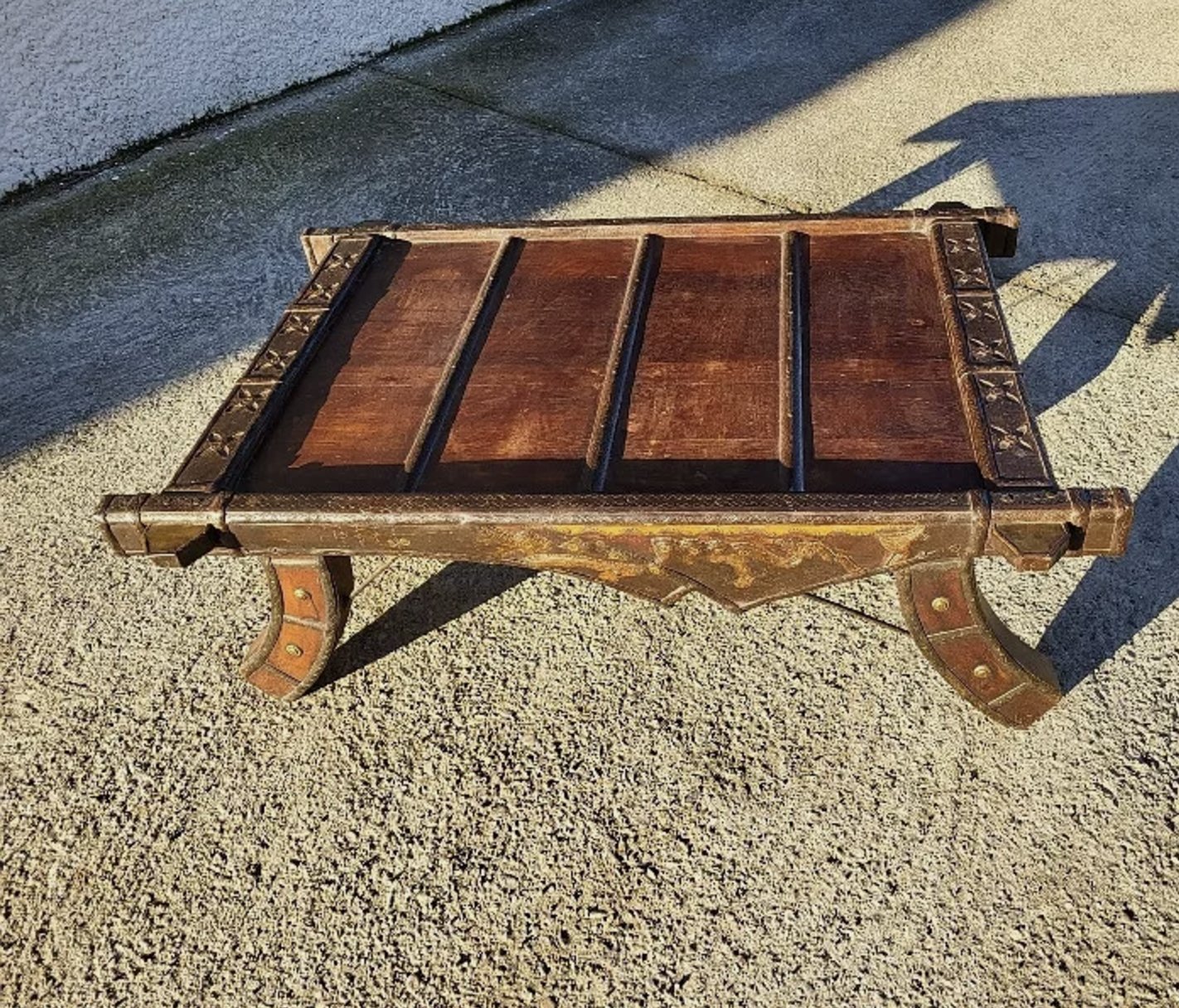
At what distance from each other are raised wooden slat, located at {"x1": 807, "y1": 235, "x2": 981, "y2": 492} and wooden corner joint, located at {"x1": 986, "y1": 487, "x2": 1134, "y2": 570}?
0.12 m

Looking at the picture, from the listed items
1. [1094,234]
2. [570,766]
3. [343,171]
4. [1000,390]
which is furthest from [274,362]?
[1094,234]

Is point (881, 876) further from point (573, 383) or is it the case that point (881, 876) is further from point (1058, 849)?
point (573, 383)

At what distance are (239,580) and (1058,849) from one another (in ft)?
5.96

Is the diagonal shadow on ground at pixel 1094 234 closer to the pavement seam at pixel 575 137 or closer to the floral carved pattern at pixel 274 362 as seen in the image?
the pavement seam at pixel 575 137

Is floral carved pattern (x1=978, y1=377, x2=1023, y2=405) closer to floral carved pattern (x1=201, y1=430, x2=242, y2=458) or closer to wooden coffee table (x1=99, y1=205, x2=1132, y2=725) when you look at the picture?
wooden coffee table (x1=99, y1=205, x2=1132, y2=725)

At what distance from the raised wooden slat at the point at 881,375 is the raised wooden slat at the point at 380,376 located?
0.75 metres

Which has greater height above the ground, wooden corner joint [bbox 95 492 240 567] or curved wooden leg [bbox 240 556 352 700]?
wooden corner joint [bbox 95 492 240 567]

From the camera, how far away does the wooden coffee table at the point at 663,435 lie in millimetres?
1630

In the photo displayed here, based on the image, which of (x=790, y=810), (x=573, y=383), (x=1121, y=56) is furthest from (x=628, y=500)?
(x=1121, y=56)

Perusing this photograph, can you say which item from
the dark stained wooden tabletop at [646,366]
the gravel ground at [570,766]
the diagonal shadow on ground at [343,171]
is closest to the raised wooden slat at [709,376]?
the dark stained wooden tabletop at [646,366]

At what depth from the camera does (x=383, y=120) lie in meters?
4.52

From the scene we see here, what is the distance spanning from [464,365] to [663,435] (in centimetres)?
48

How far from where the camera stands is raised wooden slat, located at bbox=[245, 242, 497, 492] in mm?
1870

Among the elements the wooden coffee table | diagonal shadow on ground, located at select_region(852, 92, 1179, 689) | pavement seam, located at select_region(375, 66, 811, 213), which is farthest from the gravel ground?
pavement seam, located at select_region(375, 66, 811, 213)
